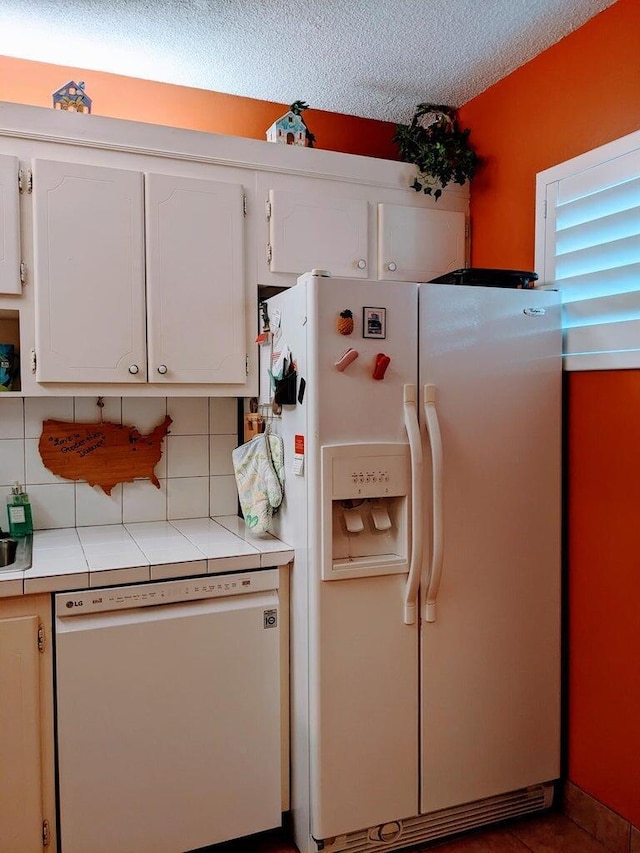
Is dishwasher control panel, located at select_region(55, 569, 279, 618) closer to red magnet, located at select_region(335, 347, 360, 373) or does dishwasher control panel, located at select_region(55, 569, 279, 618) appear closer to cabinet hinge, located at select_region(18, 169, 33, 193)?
red magnet, located at select_region(335, 347, 360, 373)

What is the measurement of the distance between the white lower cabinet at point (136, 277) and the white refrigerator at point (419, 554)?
0.89 feet

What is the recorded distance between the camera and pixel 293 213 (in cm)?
242

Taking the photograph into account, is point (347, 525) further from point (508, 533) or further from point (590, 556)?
point (590, 556)

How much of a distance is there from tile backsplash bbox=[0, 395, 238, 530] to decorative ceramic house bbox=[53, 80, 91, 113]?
1010 millimetres

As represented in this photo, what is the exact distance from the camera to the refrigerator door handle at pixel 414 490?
1982 millimetres

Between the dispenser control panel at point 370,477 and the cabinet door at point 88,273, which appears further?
the cabinet door at point 88,273

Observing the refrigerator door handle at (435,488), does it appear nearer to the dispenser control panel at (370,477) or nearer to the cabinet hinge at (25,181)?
the dispenser control panel at (370,477)

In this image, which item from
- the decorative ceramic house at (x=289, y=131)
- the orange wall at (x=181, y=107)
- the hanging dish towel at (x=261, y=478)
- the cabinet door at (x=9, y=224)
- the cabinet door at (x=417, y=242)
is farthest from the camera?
the cabinet door at (x=417, y=242)

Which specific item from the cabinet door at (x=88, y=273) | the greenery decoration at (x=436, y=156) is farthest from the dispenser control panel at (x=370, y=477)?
the greenery decoration at (x=436, y=156)

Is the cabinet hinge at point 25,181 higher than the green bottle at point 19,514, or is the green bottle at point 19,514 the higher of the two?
the cabinet hinge at point 25,181

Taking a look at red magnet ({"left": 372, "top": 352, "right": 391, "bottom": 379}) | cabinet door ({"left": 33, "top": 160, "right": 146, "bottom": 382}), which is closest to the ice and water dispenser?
red magnet ({"left": 372, "top": 352, "right": 391, "bottom": 379})

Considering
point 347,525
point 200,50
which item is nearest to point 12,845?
point 347,525

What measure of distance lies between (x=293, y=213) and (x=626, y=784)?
2.20 meters

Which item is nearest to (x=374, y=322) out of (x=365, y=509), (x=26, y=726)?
(x=365, y=509)
